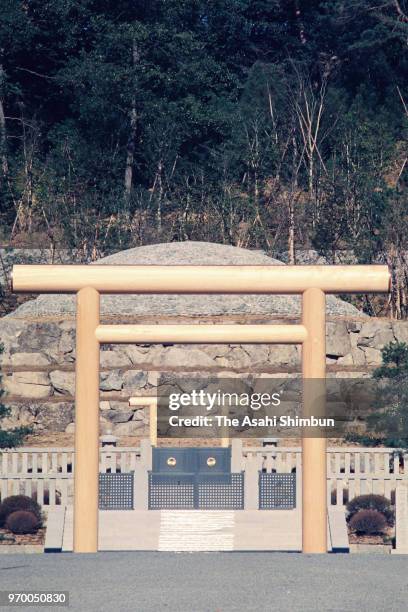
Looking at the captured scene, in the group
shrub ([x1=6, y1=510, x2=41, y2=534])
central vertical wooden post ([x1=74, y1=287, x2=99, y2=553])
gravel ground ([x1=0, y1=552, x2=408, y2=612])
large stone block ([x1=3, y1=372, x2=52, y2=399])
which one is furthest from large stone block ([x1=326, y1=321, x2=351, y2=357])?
gravel ground ([x1=0, y1=552, x2=408, y2=612])

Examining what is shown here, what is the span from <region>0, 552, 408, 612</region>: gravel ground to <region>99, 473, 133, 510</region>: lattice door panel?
1711 millimetres

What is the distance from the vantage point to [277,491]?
11672mm

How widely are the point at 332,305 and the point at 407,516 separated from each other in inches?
458

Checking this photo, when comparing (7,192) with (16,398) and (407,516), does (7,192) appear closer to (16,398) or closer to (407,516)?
(16,398)

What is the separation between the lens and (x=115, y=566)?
820 centimetres

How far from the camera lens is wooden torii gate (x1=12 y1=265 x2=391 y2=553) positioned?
9.77 metres

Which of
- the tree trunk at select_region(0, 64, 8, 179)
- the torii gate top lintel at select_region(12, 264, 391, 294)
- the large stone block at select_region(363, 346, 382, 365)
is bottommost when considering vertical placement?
the torii gate top lintel at select_region(12, 264, 391, 294)

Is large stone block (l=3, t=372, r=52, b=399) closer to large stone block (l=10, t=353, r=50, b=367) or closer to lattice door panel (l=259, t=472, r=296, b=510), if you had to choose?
large stone block (l=10, t=353, r=50, b=367)

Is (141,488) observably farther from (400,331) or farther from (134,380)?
(400,331)

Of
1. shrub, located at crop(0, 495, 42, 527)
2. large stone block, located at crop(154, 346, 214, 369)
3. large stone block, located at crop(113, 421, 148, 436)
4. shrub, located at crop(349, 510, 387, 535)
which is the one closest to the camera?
shrub, located at crop(349, 510, 387, 535)

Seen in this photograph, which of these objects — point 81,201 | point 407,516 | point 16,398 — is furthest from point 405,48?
point 407,516

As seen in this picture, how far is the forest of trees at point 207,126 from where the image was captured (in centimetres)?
2812

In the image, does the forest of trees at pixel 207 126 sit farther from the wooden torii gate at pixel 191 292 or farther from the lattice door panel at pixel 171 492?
the wooden torii gate at pixel 191 292

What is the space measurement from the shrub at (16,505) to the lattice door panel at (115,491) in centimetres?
388
